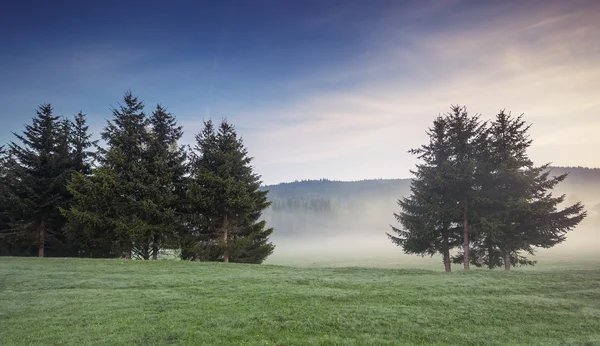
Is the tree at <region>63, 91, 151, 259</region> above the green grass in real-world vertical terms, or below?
above

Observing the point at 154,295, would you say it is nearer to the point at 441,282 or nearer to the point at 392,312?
the point at 392,312

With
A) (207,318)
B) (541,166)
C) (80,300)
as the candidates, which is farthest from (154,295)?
(541,166)

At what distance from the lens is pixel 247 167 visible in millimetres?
30141

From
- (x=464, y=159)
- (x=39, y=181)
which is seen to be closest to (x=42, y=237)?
(x=39, y=181)

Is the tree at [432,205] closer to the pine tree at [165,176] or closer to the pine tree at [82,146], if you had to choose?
the pine tree at [165,176]

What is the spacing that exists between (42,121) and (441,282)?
3549 cm

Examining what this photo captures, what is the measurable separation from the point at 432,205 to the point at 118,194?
82.4 feet

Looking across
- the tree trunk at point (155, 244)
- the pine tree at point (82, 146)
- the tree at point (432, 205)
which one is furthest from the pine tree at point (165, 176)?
the tree at point (432, 205)

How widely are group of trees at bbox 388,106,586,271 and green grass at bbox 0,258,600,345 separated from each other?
7385mm

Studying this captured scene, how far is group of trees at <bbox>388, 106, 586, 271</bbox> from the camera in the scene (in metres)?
23.9

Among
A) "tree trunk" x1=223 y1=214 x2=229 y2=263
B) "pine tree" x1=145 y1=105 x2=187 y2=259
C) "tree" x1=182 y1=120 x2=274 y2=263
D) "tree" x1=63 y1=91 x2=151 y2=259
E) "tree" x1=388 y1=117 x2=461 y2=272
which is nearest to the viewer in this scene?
"tree" x1=63 y1=91 x2=151 y2=259

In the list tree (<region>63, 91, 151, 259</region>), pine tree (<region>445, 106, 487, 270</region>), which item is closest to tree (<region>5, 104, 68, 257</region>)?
tree (<region>63, 91, 151, 259</region>)

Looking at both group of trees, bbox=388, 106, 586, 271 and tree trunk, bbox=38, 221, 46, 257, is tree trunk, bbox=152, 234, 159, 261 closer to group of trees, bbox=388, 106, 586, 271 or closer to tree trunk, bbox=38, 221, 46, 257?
tree trunk, bbox=38, 221, 46, 257

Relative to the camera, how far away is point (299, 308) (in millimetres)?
11805
